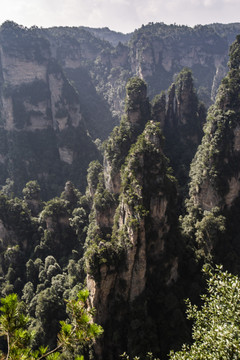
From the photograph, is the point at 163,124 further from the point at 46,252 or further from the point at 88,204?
the point at 46,252

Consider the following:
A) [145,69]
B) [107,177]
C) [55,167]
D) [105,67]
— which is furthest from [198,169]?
[105,67]

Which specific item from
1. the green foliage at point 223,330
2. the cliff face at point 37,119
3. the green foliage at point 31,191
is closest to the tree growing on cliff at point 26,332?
the green foliage at point 223,330

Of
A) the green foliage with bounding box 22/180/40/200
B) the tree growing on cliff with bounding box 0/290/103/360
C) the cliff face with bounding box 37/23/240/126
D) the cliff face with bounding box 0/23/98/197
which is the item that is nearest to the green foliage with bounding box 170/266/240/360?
the tree growing on cliff with bounding box 0/290/103/360

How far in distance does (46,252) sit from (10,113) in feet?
211

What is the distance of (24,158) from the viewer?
9144cm

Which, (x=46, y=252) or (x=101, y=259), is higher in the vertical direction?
(x=101, y=259)

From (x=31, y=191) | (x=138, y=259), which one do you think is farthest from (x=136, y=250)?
(x=31, y=191)

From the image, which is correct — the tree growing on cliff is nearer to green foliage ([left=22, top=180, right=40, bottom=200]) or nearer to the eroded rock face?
the eroded rock face

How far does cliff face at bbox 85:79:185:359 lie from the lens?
31.9 metres

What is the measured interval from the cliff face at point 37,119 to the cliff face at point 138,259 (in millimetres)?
49602

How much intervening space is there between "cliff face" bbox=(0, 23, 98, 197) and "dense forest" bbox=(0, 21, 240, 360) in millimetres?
448

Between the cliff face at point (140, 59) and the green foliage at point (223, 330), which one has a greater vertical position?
the cliff face at point (140, 59)

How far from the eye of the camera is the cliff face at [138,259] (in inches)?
1257

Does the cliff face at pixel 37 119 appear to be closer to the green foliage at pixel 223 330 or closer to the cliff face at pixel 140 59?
the cliff face at pixel 140 59
